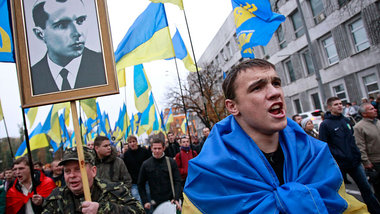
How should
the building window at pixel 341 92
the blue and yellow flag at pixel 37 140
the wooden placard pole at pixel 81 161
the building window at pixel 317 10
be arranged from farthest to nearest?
the building window at pixel 317 10 → the building window at pixel 341 92 → the blue and yellow flag at pixel 37 140 → the wooden placard pole at pixel 81 161

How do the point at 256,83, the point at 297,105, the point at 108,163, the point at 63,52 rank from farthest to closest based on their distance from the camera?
1. the point at 297,105
2. the point at 108,163
3. the point at 63,52
4. the point at 256,83

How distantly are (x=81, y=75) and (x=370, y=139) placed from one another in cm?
473

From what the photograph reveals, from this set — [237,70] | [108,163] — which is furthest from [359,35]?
[237,70]

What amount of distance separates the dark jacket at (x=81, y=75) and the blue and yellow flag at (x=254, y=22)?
13.9 feet

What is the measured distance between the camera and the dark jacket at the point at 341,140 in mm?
4393

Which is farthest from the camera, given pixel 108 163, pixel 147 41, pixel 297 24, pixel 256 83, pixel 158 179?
A: pixel 297 24

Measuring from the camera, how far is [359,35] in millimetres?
15609

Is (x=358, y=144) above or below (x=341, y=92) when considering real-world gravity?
below

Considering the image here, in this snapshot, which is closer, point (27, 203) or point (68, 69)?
point (68, 69)

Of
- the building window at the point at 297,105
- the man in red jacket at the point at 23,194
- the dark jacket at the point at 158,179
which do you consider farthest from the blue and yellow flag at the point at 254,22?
the building window at the point at 297,105

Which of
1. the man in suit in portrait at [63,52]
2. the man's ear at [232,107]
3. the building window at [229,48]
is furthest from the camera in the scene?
the building window at [229,48]

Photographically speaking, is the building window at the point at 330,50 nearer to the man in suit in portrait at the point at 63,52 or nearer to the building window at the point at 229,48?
the building window at the point at 229,48

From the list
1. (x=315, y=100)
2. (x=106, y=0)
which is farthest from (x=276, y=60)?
(x=106, y=0)

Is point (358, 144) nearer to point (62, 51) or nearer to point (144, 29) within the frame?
point (62, 51)
